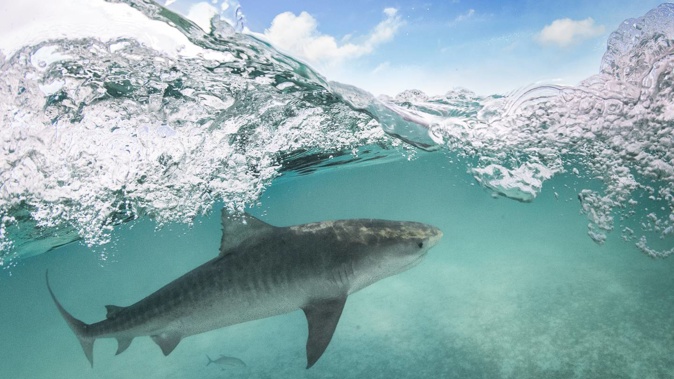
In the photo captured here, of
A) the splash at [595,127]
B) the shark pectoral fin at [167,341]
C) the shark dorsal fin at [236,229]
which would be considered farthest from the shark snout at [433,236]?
the splash at [595,127]

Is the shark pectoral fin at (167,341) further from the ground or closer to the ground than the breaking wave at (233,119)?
closer to the ground

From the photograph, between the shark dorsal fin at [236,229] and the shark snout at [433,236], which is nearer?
the shark snout at [433,236]

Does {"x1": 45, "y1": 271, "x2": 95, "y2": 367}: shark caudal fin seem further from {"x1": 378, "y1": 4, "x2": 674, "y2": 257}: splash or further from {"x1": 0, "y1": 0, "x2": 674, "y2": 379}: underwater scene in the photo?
{"x1": 378, "y1": 4, "x2": 674, "y2": 257}: splash

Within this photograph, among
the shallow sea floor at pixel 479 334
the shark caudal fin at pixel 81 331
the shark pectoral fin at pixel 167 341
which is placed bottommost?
the shallow sea floor at pixel 479 334

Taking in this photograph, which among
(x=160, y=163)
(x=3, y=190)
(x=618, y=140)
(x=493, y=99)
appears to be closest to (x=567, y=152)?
(x=618, y=140)

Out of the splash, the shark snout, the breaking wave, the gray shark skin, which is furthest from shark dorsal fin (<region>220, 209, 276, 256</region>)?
the splash

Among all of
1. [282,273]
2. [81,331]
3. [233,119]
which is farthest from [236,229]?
[233,119]

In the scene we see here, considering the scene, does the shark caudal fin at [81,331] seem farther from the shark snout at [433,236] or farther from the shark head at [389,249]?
the shark snout at [433,236]

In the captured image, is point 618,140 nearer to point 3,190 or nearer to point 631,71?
point 631,71

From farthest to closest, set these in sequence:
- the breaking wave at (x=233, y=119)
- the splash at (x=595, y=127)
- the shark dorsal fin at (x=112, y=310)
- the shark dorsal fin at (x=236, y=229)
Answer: the splash at (x=595, y=127) → the breaking wave at (x=233, y=119) → the shark dorsal fin at (x=112, y=310) → the shark dorsal fin at (x=236, y=229)

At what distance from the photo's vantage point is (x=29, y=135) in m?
7.21

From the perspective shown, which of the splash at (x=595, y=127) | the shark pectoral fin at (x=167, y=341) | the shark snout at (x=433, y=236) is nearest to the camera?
the shark snout at (x=433, y=236)

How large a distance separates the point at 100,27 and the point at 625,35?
926cm

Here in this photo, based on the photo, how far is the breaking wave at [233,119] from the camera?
5910mm
